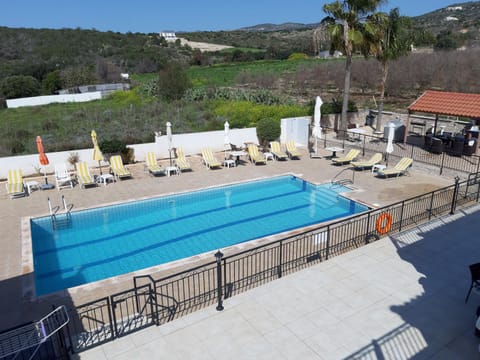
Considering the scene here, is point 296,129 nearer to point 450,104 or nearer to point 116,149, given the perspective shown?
point 450,104

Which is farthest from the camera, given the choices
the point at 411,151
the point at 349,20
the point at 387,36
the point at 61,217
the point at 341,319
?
the point at 387,36

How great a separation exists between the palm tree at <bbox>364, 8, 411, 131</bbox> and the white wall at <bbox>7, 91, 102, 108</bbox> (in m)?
36.2

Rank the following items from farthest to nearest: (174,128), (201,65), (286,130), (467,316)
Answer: (201,65)
(174,128)
(286,130)
(467,316)

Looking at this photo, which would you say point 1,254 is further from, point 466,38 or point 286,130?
point 466,38

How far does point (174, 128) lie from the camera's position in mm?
24375

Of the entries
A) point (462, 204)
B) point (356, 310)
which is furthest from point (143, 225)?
point (462, 204)

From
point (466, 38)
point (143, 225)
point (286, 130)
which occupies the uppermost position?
point (466, 38)

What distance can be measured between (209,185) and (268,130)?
6481 mm

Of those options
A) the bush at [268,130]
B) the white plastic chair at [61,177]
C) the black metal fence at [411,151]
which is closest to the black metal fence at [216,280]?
the black metal fence at [411,151]

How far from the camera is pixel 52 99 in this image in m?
46.4

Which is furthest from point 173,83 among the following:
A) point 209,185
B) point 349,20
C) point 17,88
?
point 17,88

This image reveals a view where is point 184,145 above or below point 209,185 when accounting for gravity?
above

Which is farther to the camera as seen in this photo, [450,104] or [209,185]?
[450,104]

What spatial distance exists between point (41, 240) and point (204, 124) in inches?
602
